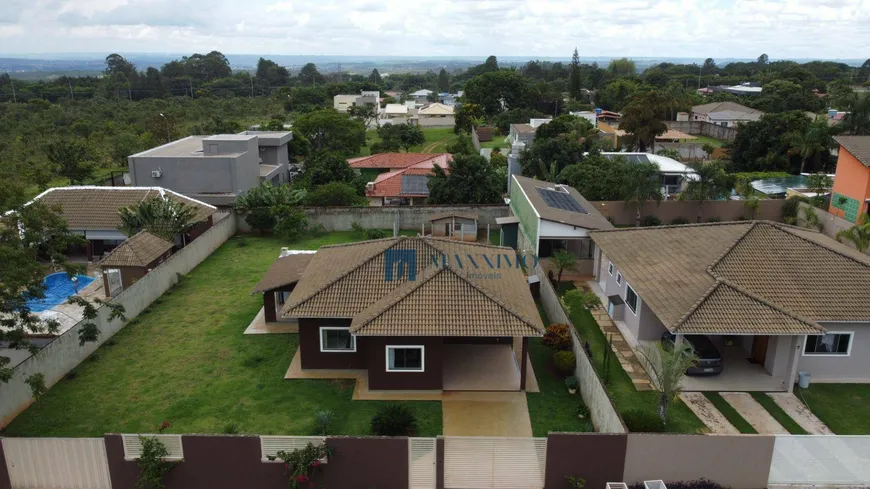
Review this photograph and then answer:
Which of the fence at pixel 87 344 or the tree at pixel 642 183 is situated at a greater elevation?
the tree at pixel 642 183

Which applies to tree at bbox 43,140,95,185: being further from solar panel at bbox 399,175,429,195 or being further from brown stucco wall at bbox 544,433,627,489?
brown stucco wall at bbox 544,433,627,489

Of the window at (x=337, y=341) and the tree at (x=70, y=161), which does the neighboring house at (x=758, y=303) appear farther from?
the tree at (x=70, y=161)

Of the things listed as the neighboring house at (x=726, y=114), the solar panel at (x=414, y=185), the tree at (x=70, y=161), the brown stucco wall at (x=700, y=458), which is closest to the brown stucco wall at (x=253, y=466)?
the brown stucco wall at (x=700, y=458)

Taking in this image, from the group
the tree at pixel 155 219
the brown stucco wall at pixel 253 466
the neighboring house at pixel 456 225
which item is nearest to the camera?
the brown stucco wall at pixel 253 466

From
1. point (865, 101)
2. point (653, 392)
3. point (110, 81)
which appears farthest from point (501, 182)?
point (110, 81)

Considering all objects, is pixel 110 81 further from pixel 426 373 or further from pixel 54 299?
pixel 426 373
